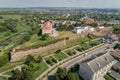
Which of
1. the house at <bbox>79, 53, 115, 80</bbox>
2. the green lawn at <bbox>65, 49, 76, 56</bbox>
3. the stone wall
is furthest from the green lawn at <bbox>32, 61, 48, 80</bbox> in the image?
the green lawn at <bbox>65, 49, 76, 56</bbox>

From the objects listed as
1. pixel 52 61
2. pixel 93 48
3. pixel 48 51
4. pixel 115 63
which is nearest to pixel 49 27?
pixel 48 51

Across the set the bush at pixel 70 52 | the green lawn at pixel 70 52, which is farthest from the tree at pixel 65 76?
the bush at pixel 70 52

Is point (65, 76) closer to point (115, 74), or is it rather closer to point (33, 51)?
point (115, 74)

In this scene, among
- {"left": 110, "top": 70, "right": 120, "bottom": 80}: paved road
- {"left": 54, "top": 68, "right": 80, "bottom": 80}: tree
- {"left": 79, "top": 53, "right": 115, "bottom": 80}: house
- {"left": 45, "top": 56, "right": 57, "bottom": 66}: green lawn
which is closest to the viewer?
{"left": 54, "top": 68, "right": 80, "bottom": 80}: tree

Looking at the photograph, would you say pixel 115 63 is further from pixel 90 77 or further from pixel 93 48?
pixel 93 48

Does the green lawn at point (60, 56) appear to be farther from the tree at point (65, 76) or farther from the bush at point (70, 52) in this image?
the tree at point (65, 76)

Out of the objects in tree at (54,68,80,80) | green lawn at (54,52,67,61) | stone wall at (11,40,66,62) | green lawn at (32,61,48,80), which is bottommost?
green lawn at (32,61,48,80)

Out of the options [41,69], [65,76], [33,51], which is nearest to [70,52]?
[33,51]

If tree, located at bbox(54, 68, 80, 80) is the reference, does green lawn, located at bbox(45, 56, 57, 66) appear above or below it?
below

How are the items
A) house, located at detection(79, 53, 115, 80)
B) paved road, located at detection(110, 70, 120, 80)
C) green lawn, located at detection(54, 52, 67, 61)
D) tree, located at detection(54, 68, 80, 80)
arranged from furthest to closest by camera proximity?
green lawn, located at detection(54, 52, 67, 61) → paved road, located at detection(110, 70, 120, 80) → house, located at detection(79, 53, 115, 80) → tree, located at detection(54, 68, 80, 80)

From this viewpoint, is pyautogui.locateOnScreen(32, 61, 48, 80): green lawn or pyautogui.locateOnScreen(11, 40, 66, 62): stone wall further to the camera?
pyautogui.locateOnScreen(11, 40, 66, 62): stone wall

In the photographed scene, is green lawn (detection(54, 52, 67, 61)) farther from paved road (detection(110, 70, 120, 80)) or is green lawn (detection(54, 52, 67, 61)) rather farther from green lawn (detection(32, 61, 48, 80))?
paved road (detection(110, 70, 120, 80))
